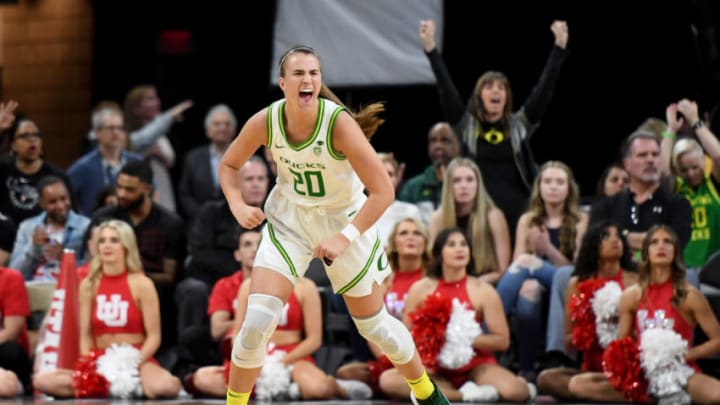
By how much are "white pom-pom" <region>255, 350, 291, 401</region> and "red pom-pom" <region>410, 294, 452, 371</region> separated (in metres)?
0.82

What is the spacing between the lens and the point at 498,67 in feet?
37.7

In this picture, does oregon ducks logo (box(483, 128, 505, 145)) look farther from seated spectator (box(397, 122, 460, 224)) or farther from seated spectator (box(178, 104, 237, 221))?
seated spectator (box(178, 104, 237, 221))

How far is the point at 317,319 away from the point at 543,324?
1.41 metres

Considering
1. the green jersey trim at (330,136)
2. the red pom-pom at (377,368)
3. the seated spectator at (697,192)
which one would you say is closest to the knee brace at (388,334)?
the green jersey trim at (330,136)

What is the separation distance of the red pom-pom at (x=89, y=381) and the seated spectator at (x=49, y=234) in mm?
1065

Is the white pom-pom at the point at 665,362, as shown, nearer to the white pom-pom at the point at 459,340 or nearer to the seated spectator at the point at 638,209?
the seated spectator at the point at 638,209

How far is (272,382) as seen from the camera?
8.76 m

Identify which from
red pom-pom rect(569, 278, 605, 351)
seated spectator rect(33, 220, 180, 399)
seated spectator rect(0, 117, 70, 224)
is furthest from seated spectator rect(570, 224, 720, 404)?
seated spectator rect(0, 117, 70, 224)

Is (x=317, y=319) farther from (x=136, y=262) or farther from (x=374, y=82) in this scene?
(x=374, y=82)

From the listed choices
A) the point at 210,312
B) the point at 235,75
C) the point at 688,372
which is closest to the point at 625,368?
the point at 688,372

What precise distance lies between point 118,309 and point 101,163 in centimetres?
188

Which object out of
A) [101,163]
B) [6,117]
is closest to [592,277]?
[101,163]

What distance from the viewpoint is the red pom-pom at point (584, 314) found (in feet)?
28.3

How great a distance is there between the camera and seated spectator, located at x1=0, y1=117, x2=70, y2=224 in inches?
407
